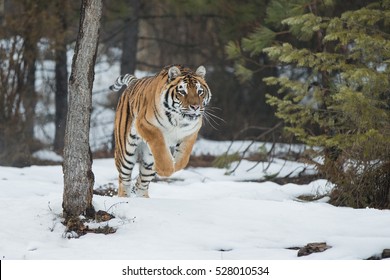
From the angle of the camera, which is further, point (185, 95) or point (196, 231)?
point (185, 95)

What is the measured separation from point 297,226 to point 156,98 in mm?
2528

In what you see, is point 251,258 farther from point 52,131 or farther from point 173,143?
point 52,131

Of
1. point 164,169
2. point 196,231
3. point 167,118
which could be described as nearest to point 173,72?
point 167,118

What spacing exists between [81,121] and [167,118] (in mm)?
1535

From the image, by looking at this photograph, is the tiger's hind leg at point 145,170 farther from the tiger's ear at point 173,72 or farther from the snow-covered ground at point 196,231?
the snow-covered ground at point 196,231

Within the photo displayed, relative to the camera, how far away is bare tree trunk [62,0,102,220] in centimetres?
764

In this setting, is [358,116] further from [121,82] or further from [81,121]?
[81,121]

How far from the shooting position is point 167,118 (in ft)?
29.6

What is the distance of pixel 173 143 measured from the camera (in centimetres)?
920

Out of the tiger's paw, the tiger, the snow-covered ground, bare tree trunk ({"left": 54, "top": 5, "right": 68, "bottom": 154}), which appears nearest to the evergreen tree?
the snow-covered ground

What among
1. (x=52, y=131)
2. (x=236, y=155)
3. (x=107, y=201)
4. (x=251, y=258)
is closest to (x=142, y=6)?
(x=52, y=131)

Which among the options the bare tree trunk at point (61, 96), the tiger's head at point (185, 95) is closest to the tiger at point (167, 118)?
the tiger's head at point (185, 95)

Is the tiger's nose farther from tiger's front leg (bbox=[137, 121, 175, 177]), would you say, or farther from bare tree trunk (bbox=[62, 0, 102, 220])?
bare tree trunk (bbox=[62, 0, 102, 220])

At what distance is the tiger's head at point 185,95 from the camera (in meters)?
8.77
